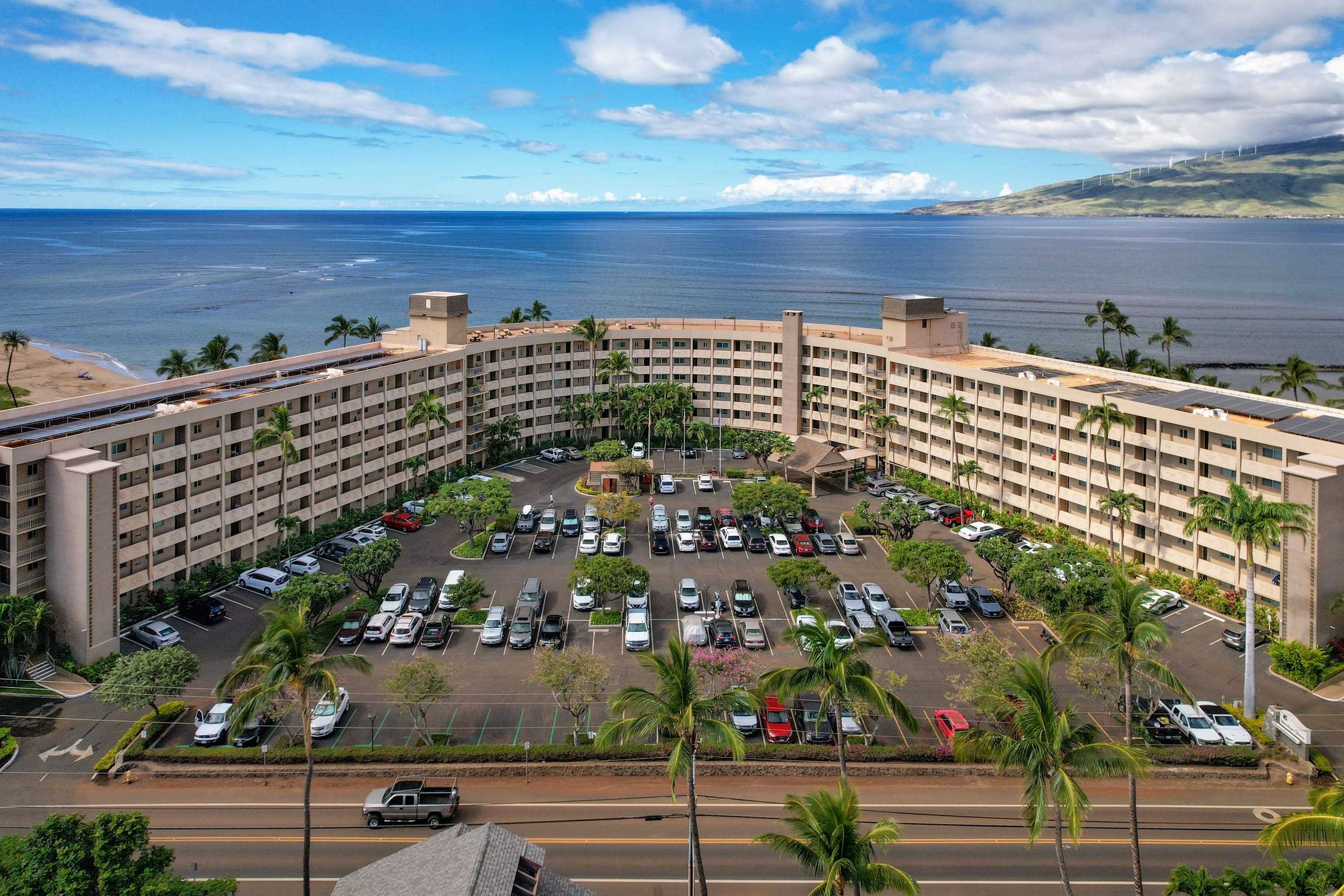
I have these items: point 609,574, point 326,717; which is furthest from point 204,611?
point 609,574

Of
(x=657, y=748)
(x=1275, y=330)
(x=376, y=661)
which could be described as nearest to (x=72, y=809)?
(x=376, y=661)

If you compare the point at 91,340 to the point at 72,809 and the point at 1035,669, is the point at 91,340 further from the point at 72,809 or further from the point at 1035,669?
the point at 1035,669

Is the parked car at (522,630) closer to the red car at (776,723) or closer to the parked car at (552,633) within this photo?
the parked car at (552,633)

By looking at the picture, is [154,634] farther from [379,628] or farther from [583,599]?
[583,599]

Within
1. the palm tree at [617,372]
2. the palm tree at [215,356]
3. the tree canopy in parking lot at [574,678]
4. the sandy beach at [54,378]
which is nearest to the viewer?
the tree canopy in parking lot at [574,678]

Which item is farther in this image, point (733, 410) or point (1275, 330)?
point (1275, 330)

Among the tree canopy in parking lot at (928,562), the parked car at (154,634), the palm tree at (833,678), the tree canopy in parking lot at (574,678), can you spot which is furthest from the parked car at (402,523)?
the palm tree at (833,678)

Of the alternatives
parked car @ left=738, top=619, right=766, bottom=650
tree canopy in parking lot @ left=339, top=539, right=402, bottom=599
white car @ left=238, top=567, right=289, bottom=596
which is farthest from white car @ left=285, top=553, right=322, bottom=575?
parked car @ left=738, top=619, right=766, bottom=650
